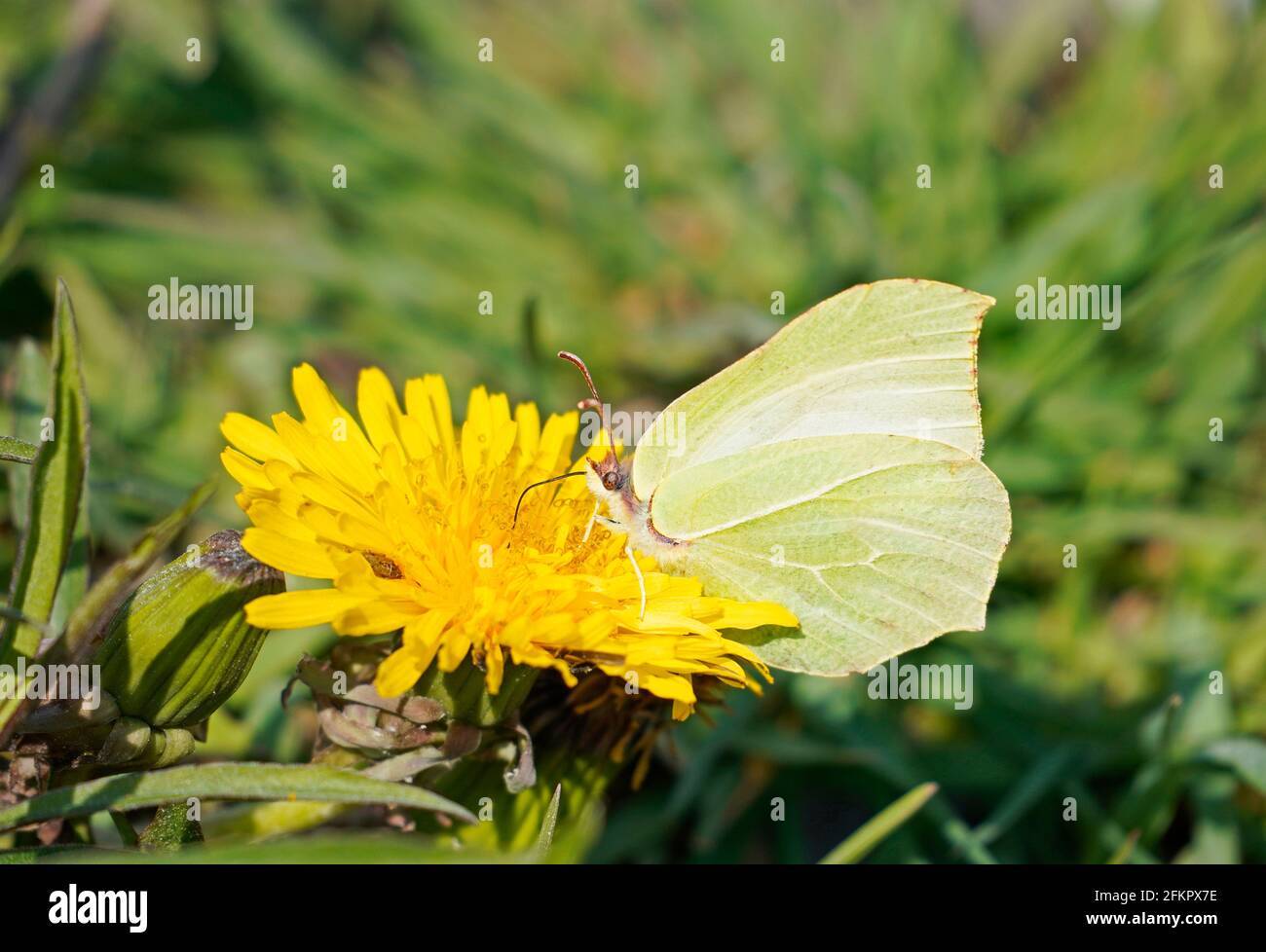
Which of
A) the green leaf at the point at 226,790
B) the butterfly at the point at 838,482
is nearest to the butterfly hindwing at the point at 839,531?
the butterfly at the point at 838,482

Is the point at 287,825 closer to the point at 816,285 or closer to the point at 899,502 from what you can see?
the point at 899,502

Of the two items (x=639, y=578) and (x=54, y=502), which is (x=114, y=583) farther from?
(x=639, y=578)

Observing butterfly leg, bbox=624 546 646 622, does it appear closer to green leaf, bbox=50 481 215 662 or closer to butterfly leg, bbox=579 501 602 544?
butterfly leg, bbox=579 501 602 544

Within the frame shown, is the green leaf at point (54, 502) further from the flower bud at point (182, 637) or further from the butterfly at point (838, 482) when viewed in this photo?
the butterfly at point (838, 482)

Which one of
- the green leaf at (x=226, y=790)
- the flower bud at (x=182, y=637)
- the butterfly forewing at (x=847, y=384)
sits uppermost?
the butterfly forewing at (x=847, y=384)

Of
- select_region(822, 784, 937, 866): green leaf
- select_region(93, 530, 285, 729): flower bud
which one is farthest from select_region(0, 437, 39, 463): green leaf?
select_region(822, 784, 937, 866): green leaf

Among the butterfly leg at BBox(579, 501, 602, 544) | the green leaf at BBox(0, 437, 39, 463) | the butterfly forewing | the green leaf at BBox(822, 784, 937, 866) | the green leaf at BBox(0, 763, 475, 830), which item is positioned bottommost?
the green leaf at BBox(822, 784, 937, 866)

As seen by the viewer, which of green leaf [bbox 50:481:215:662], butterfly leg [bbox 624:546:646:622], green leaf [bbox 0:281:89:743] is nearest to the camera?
green leaf [bbox 50:481:215:662]
